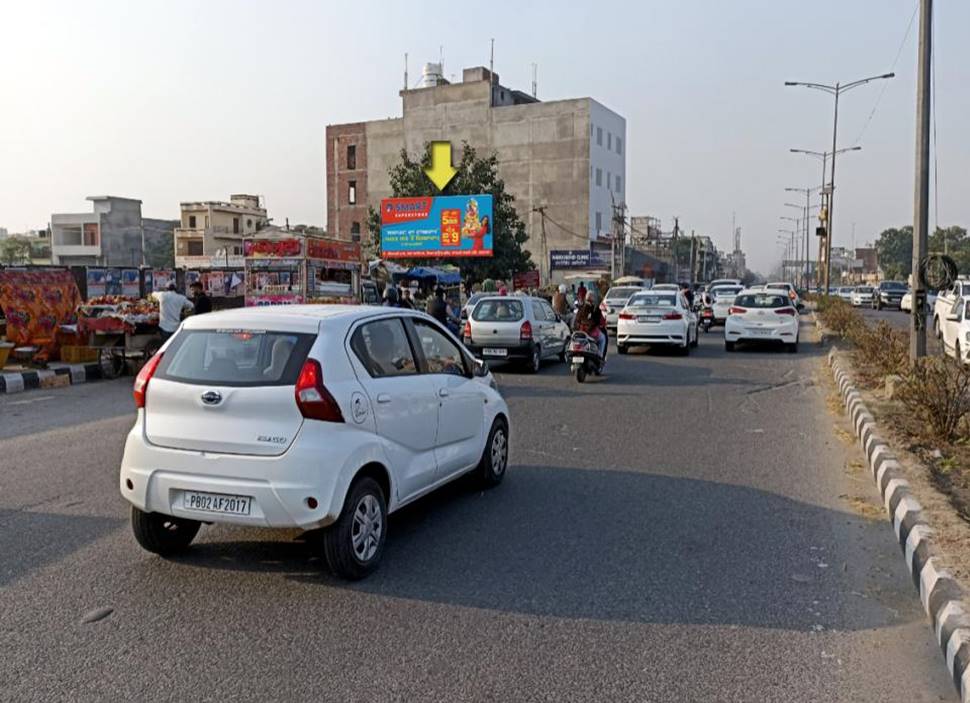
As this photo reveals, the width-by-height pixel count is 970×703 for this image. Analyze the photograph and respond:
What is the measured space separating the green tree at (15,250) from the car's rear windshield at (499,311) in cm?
7762

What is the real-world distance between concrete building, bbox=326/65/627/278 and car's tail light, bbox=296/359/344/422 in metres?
59.4

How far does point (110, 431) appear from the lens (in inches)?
408

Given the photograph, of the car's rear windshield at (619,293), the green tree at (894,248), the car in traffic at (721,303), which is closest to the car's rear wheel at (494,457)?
the car in traffic at (721,303)

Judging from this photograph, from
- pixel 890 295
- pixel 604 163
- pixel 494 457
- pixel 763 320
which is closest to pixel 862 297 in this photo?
pixel 890 295

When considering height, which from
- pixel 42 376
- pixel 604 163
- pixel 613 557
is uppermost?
pixel 604 163

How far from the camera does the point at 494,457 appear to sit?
24.4 feet

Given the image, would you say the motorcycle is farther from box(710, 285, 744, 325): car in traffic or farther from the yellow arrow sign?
the yellow arrow sign

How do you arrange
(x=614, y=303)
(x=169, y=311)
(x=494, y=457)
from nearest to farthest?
(x=494, y=457) → (x=169, y=311) → (x=614, y=303)

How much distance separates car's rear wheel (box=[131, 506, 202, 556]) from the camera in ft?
17.7

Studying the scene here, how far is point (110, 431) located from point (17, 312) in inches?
294

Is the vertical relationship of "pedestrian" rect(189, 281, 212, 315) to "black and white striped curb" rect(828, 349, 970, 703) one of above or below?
above

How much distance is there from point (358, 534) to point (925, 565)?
3.36 m

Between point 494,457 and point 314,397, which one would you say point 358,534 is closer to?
point 314,397

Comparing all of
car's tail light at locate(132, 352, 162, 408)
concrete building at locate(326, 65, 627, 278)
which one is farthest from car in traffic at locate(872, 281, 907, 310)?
car's tail light at locate(132, 352, 162, 408)
